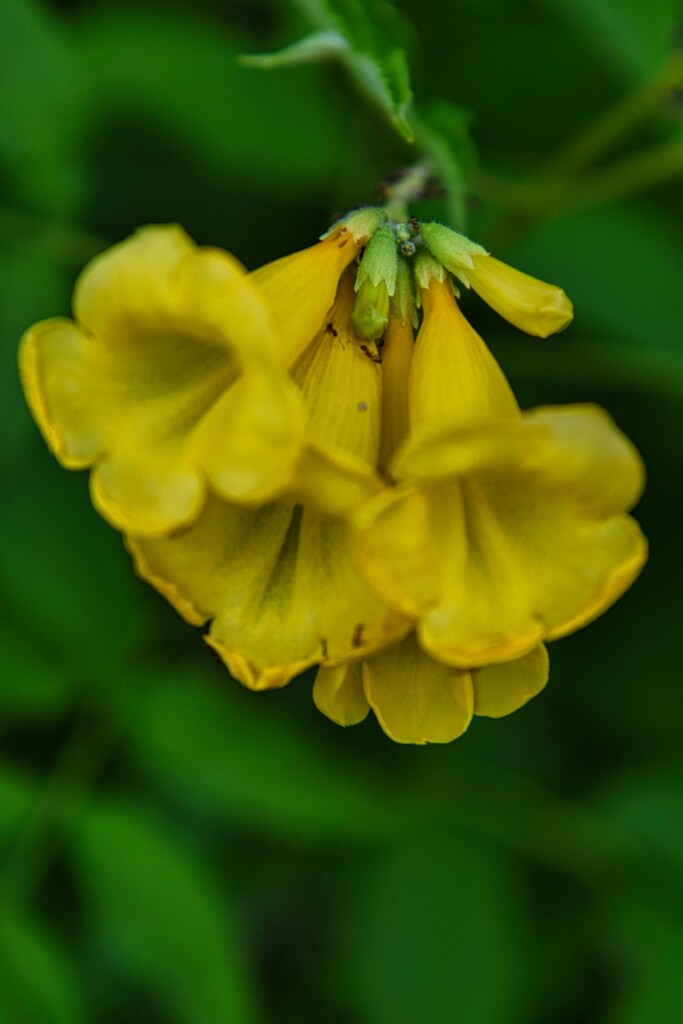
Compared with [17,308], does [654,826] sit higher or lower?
lower

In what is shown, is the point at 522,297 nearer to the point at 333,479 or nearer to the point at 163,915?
the point at 333,479

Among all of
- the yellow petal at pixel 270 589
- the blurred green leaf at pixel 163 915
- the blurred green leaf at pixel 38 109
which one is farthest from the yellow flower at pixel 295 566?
the blurred green leaf at pixel 38 109

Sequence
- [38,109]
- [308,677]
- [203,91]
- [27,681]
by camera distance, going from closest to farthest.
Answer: [38,109], [27,681], [203,91], [308,677]

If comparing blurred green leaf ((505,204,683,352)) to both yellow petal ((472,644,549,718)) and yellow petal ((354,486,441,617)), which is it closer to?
yellow petal ((472,644,549,718))

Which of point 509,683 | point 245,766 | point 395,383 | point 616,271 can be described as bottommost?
point 245,766

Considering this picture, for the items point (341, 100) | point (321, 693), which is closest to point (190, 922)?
point (321, 693)

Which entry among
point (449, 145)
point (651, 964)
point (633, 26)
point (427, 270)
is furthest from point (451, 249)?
point (651, 964)

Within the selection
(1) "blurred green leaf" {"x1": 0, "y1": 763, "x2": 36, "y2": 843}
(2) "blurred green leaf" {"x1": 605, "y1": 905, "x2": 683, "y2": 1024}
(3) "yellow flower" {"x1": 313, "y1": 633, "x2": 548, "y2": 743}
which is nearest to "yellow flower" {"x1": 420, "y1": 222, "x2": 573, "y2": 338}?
(3) "yellow flower" {"x1": 313, "y1": 633, "x2": 548, "y2": 743}

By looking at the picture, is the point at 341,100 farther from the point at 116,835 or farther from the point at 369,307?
the point at 116,835
